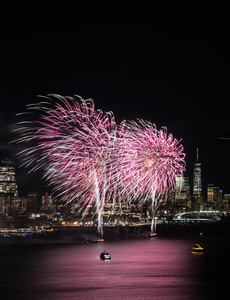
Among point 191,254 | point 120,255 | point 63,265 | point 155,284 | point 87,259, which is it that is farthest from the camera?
point 191,254

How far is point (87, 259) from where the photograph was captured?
298 ft

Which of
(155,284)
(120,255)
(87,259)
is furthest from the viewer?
(120,255)

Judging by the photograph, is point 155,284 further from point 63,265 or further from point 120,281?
point 63,265

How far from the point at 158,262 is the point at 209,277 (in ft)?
59.1

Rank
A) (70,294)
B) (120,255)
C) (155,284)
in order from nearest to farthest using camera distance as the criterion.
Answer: (70,294)
(155,284)
(120,255)

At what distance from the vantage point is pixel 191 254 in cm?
10475

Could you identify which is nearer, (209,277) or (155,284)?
(155,284)

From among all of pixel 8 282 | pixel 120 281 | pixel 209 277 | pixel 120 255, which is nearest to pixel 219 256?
pixel 120 255

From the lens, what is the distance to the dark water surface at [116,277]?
54.8 m

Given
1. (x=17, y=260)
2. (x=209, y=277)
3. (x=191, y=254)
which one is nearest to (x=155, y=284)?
(x=209, y=277)

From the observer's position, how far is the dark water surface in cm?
5481

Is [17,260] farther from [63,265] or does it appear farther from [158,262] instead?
[158,262]

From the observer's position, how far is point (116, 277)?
65.9 m

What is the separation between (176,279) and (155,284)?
5.49 meters
